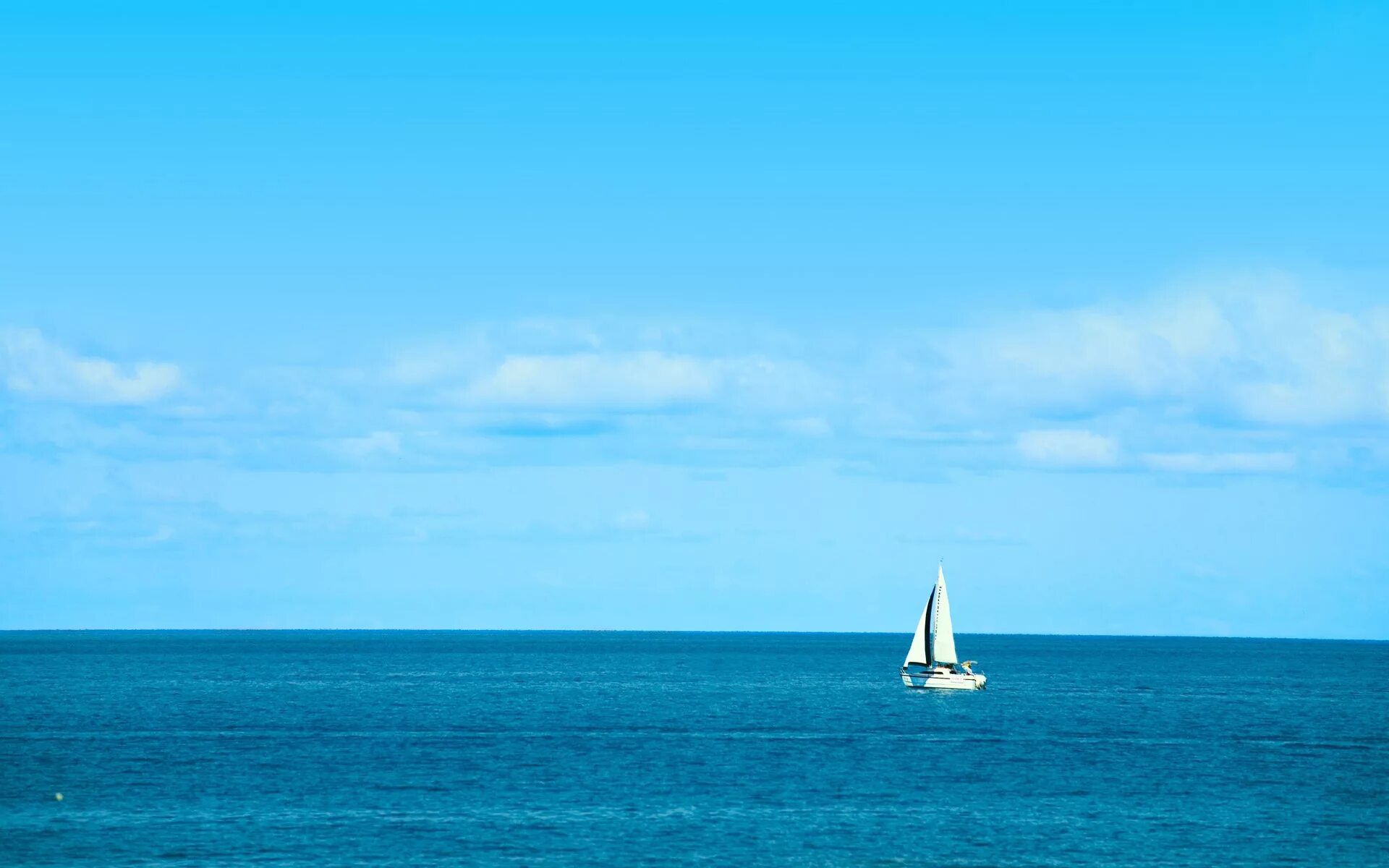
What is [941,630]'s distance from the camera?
171 metres

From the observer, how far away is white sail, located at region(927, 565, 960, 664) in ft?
545

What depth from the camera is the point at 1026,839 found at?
71500 mm

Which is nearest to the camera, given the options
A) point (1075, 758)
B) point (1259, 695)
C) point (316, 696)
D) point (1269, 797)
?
point (1269, 797)

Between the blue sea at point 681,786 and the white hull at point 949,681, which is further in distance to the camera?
the white hull at point 949,681

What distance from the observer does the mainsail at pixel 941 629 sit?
165875mm

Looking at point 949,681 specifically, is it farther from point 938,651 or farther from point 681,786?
point 681,786

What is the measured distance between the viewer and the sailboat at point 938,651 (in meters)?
168

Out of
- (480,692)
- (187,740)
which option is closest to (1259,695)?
(480,692)

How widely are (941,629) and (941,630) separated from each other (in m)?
0.09

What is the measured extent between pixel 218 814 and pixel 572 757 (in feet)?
101

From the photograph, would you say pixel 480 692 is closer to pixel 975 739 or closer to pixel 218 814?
pixel 975 739

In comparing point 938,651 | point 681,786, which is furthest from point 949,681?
point 681,786

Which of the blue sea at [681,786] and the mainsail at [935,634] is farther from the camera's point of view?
the mainsail at [935,634]

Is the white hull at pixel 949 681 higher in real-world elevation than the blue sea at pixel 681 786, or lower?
higher
